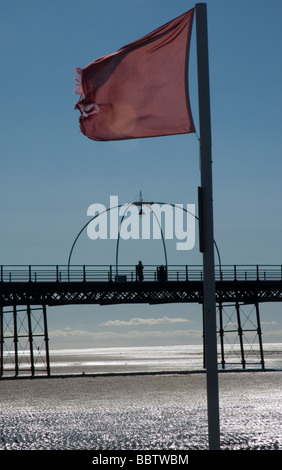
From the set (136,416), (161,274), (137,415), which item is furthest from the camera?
(161,274)

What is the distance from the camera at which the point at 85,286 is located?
→ 52.1m

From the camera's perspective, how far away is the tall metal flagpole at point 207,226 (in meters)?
10.7

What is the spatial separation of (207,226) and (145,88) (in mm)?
2735

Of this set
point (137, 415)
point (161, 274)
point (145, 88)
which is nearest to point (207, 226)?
point (145, 88)

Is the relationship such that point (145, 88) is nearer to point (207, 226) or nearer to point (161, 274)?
point (207, 226)

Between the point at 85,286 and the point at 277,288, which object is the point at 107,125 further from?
the point at 277,288

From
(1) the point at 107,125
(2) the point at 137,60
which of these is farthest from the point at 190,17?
(1) the point at 107,125

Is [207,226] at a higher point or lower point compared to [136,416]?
higher

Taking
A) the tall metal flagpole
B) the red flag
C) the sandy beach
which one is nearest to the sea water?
the sandy beach

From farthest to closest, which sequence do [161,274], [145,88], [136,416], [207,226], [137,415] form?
[161,274]
[137,415]
[136,416]
[145,88]
[207,226]

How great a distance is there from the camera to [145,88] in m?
12.2

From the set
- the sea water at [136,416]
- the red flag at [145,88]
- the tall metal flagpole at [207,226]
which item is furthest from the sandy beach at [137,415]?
the red flag at [145,88]

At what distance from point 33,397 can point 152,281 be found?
19.4 meters

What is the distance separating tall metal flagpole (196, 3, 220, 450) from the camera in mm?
10664
